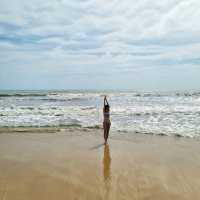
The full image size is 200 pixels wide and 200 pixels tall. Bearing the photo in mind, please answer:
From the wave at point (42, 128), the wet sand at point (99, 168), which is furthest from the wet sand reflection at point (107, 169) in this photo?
the wave at point (42, 128)

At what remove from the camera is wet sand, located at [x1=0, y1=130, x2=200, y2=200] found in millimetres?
5102

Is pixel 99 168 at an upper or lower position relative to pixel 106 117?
lower

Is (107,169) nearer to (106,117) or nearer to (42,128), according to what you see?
(106,117)

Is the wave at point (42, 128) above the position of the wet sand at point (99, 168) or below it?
below

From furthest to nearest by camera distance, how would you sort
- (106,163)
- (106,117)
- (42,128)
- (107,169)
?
(42,128), (106,117), (106,163), (107,169)

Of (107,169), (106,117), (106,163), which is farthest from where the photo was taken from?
(106,117)

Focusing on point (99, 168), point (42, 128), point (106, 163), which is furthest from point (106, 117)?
point (42, 128)

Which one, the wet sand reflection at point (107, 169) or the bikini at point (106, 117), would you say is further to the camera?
the bikini at point (106, 117)

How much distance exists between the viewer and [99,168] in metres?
6.68

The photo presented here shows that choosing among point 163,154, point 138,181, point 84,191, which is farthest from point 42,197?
point 163,154

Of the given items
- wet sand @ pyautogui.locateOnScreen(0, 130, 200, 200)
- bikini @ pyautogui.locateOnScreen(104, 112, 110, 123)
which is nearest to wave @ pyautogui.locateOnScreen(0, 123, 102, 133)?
wet sand @ pyautogui.locateOnScreen(0, 130, 200, 200)

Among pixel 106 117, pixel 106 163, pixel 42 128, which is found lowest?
pixel 42 128

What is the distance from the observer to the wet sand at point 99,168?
5102mm

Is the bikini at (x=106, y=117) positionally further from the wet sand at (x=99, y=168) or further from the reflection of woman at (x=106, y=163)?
the reflection of woman at (x=106, y=163)
